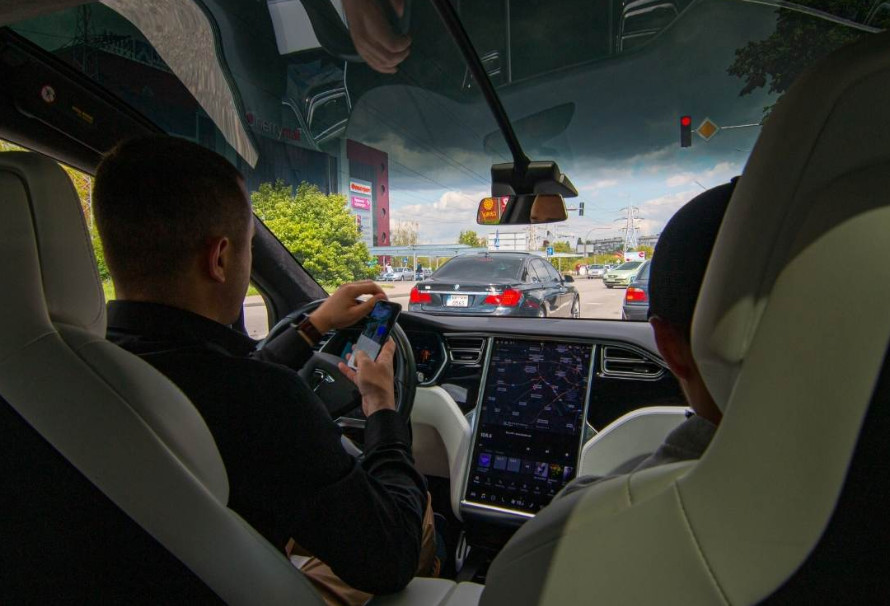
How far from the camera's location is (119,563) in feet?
3.37

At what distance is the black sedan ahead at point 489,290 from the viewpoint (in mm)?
4250

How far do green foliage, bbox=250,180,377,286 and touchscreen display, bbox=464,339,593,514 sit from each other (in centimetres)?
101

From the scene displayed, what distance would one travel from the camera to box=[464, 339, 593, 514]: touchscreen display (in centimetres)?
327

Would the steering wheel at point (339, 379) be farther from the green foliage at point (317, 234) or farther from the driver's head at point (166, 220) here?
the driver's head at point (166, 220)

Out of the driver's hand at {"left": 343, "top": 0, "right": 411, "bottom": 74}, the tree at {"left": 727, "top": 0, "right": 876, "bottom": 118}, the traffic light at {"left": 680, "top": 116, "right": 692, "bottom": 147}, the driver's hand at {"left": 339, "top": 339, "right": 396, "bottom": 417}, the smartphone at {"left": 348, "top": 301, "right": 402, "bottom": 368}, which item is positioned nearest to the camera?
the driver's hand at {"left": 339, "top": 339, "right": 396, "bottom": 417}

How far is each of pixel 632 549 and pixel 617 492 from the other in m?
0.08

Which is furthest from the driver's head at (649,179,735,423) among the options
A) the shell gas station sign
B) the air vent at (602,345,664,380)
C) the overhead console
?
the overhead console

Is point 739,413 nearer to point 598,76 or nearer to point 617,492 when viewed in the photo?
point 617,492

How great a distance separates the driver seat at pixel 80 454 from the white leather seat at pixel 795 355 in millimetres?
801

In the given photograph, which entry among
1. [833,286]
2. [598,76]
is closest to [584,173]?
[598,76]

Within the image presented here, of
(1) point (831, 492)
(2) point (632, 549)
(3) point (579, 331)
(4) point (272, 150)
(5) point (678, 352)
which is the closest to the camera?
(1) point (831, 492)

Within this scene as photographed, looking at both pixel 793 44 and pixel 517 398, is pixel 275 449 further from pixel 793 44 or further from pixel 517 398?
pixel 793 44

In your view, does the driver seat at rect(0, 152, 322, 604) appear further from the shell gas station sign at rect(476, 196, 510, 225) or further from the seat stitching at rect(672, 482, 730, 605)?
the shell gas station sign at rect(476, 196, 510, 225)

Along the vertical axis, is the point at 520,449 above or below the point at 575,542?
below
